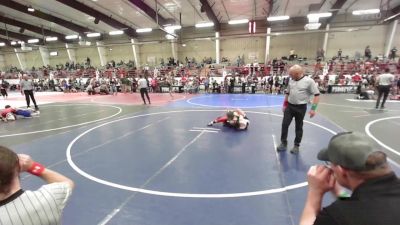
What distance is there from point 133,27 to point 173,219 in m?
30.4

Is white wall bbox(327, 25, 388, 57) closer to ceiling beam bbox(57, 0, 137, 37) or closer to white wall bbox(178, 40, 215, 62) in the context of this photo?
white wall bbox(178, 40, 215, 62)

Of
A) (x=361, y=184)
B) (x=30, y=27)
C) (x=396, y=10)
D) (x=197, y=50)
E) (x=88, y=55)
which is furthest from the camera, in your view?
(x=88, y=55)

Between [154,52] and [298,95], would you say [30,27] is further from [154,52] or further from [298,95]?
[298,95]

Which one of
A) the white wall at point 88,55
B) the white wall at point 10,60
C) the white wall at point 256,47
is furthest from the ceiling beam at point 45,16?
the white wall at point 10,60

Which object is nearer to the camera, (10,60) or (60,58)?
(60,58)

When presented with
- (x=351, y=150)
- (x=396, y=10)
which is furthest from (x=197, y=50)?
(x=351, y=150)

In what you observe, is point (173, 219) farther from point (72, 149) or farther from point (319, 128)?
point (319, 128)

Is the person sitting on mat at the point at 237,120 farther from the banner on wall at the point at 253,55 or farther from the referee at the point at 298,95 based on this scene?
the banner on wall at the point at 253,55

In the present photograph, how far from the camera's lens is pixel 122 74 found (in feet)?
91.3

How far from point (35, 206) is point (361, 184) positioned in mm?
1798

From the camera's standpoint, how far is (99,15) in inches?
1003

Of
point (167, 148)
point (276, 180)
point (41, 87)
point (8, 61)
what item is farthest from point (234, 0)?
point (8, 61)

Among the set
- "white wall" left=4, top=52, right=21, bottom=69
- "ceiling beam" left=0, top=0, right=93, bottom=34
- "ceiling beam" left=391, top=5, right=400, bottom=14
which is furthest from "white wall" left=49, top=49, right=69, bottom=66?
"ceiling beam" left=391, top=5, right=400, bottom=14

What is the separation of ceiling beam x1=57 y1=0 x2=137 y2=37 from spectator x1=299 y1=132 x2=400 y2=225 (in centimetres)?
2525
